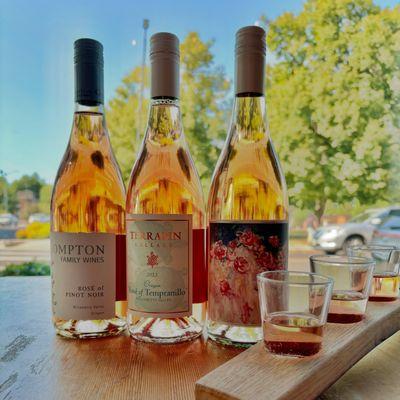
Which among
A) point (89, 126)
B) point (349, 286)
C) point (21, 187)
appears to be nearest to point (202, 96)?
point (21, 187)

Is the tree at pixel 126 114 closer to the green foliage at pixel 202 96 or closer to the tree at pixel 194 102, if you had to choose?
the tree at pixel 194 102

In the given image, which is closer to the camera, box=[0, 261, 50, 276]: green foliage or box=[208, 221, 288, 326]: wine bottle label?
box=[208, 221, 288, 326]: wine bottle label

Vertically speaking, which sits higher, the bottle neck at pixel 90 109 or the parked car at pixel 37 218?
the bottle neck at pixel 90 109

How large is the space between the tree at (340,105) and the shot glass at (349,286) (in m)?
1.67

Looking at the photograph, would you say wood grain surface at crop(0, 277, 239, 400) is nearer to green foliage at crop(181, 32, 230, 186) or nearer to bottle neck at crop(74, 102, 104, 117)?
bottle neck at crop(74, 102, 104, 117)

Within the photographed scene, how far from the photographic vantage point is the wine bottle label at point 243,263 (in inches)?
18.3

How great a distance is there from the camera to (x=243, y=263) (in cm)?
47

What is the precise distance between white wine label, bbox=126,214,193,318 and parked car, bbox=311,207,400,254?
192 centimetres

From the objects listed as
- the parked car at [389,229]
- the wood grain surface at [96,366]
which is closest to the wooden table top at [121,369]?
the wood grain surface at [96,366]

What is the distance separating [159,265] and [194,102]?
1.62 metres

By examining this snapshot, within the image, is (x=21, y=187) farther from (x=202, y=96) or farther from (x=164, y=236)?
(x=164, y=236)

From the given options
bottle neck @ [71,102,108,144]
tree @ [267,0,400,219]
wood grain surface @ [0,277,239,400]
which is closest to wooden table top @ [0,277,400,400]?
wood grain surface @ [0,277,239,400]

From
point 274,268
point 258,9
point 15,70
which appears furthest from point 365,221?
point 274,268

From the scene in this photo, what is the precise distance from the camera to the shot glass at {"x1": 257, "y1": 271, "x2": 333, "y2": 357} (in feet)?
1.28
